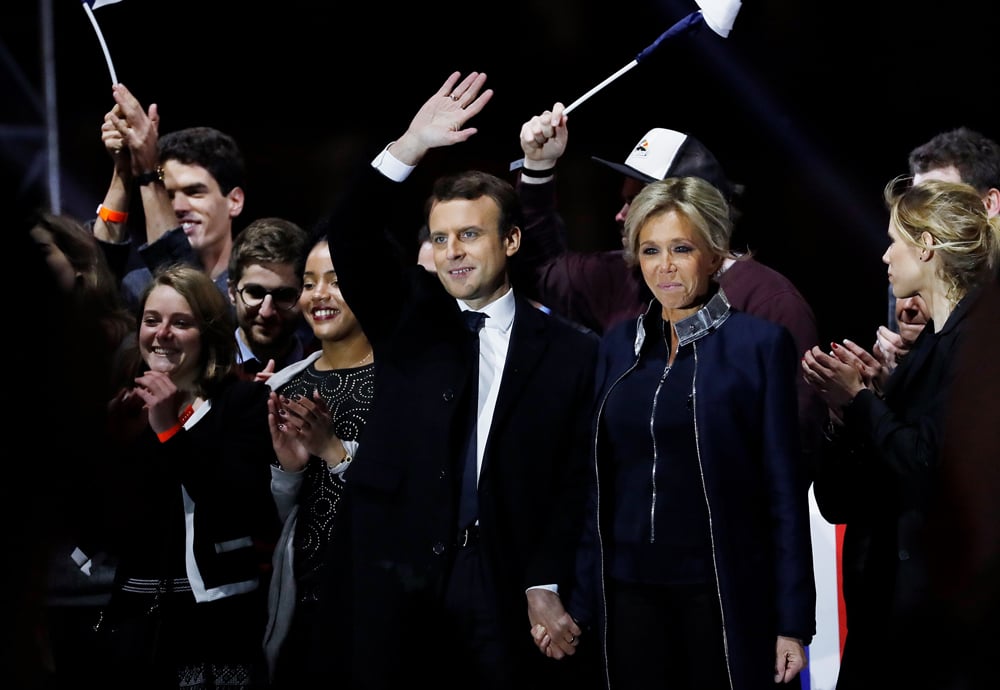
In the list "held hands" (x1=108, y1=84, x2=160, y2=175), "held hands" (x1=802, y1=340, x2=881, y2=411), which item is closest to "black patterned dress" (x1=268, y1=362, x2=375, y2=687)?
"held hands" (x1=108, y1=84, x2=160, y2=175)

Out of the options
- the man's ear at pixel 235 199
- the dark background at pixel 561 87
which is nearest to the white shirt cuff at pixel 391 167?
the man's ear at pixel 235 199

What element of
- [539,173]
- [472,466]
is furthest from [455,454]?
[539,173]

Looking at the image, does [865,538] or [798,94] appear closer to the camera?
[865,538]

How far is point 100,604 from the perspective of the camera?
3.34 meters

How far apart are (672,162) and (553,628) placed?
1.44m

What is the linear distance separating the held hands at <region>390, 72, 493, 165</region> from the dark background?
6.12ft

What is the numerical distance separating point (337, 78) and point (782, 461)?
299 cm

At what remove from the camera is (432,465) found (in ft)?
10.4

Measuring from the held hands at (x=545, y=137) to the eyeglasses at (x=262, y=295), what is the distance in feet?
2.87

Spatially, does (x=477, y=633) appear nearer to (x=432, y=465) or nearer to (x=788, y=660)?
(x=432, y=465)

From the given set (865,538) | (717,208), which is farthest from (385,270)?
(865,538)

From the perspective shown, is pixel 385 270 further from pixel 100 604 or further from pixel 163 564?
pixel 100 604

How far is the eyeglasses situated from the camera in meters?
3.97

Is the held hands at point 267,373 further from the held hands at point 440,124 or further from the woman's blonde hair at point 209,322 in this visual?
the held hands at point 440,124
